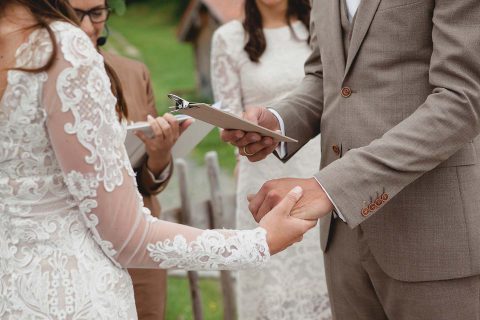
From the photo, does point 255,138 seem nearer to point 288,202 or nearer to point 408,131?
point 288,202

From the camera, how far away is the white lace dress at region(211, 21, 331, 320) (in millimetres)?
4293

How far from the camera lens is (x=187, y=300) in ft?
20.4

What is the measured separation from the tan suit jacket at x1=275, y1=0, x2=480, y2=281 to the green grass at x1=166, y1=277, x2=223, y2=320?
132 inches

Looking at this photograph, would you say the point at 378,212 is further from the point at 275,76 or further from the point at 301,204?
the point at 275,76

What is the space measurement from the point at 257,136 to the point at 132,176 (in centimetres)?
76

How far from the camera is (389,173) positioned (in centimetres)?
238

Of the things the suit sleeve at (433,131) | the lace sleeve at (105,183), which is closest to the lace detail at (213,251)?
the lace sleeve at (105,183)

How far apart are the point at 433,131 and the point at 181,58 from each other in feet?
119

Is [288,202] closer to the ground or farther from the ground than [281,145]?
farther from the ground

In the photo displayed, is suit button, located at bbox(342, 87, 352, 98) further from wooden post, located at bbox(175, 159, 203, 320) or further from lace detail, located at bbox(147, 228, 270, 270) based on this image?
wooden post, located at bbox(175, 159, 203, 320)

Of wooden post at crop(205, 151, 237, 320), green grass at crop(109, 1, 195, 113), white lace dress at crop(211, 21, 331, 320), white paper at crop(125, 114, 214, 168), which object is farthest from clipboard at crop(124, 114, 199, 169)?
green grass at crop(109, 1, 195, 113)

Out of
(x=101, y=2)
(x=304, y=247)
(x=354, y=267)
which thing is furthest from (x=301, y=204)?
(x=304, y=247)

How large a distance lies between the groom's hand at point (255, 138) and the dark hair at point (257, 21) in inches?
61.5

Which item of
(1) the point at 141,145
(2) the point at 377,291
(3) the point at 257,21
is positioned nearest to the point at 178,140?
(1) the point at 141,145
